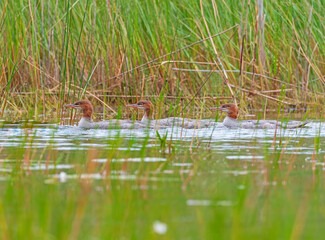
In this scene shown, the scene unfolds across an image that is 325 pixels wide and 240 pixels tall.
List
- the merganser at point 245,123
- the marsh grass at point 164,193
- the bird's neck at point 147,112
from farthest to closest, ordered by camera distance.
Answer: the bird's neck at point 147,112, the merganser at point 245,123, the marsh grass at point 164,193

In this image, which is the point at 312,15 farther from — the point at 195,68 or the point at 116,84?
the point at 116,84

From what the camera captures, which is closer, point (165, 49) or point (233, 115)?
point (233, 115)

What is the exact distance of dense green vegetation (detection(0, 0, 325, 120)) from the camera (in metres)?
11.9

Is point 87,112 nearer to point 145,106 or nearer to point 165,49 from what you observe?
point 145,106

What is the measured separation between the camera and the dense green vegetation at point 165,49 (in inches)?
470

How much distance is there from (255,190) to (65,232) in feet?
5.64

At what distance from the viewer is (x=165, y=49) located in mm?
12398

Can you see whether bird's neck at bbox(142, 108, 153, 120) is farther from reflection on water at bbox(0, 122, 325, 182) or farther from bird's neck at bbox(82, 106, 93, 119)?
reflection on water at bbox(0, 122, 325, 182)

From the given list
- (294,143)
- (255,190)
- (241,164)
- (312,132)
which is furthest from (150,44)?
(255,190)

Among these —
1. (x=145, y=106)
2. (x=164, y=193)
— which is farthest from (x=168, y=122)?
(x=164, y=193)

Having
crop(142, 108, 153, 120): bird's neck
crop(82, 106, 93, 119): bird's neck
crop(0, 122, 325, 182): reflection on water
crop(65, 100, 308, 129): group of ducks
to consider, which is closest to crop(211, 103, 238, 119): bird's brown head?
crop(65, 100, 308, 129): group of ducks

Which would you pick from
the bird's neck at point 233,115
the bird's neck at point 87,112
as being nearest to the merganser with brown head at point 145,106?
the bird's neck at point 87,112

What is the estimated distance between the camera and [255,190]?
462 centimetres

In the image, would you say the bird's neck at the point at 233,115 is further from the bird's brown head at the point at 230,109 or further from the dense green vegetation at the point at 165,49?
the dense green vegetation at the point at 165,49
